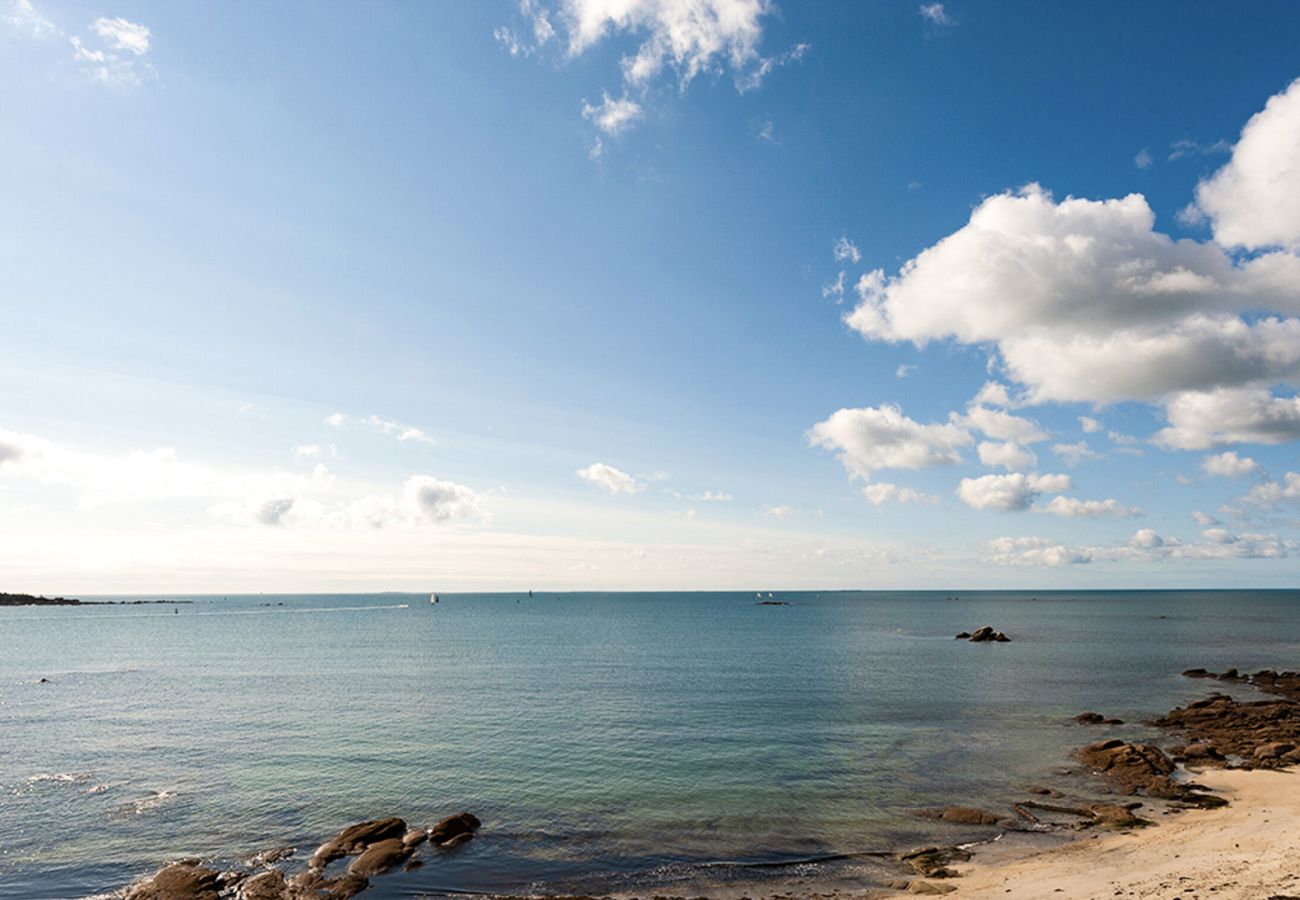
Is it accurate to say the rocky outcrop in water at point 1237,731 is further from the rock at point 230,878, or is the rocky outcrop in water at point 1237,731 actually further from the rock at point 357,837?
the rock at point 230,878

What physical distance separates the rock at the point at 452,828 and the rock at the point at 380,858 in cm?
153

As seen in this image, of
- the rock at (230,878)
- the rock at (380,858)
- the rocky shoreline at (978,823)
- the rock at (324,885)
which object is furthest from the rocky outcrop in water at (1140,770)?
the rock at (230,878)

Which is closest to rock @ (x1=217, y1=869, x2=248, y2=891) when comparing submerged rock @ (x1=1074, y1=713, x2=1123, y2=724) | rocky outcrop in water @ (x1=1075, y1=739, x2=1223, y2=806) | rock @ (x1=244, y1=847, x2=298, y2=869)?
rock @ (x1=244, y1=847, x2=298, y2=869)

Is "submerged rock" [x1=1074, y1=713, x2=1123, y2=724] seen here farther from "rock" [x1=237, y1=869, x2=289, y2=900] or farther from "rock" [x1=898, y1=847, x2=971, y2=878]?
"rock" [x1=237, y1=869, x2=289, y2=900]

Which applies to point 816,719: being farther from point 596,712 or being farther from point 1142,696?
point 1142,696

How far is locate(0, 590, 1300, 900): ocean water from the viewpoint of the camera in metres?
29.3

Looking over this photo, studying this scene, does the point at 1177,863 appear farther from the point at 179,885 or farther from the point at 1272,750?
the point at 179,885

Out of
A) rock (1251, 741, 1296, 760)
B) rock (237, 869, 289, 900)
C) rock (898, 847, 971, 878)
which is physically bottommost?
rock (237, 869, 289, 900)

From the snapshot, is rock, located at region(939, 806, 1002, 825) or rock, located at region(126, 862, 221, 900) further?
rock, located at region(939, 806, 1002, 825)

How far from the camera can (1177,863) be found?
24.9 meters

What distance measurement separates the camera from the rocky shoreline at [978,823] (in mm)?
25703

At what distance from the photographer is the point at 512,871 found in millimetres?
27578

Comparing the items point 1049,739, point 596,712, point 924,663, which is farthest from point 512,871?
point 924,663

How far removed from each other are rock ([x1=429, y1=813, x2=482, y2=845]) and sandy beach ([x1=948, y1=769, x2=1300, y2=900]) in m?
20.2
